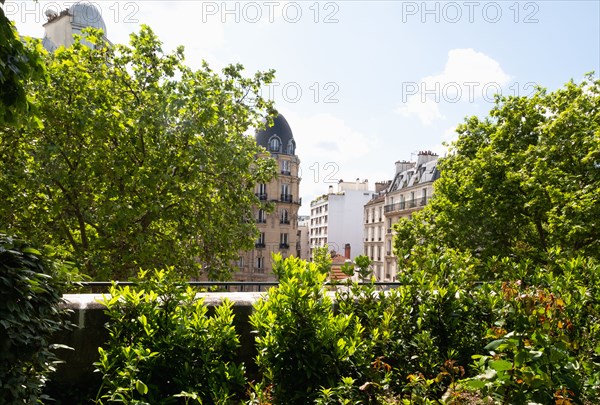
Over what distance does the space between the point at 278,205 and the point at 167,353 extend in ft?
160

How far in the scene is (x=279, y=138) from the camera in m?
51.8

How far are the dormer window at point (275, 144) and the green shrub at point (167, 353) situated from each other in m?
49.0

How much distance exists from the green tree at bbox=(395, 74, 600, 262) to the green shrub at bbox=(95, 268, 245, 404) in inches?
596

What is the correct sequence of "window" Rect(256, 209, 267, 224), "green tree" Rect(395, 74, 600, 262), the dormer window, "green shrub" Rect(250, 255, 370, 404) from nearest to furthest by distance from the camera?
"green shrub" Rect(250, 255, 370, 404)
"green tree" Rect(395, 74, 600, 262)
"window" Rect(256, 209, 267, 224)
the dormer window

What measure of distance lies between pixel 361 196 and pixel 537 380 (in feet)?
262

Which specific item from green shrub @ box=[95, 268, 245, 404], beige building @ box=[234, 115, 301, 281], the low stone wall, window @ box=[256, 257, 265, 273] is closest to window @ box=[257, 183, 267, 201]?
beige building @ box=[234, 115, 301, 281]

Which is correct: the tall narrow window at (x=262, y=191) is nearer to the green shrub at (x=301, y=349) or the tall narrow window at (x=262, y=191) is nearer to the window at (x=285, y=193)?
the window at (x=285, y=193)

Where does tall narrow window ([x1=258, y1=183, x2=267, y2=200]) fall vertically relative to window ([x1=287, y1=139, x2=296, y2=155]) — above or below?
below

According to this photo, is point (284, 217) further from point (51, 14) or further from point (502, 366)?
point (502, 366)

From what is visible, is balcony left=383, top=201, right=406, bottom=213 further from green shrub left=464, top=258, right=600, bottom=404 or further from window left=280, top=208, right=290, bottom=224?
green shrub left=464, top=258, right=600, bottom=404

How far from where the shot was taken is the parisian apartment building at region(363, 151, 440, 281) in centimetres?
5019

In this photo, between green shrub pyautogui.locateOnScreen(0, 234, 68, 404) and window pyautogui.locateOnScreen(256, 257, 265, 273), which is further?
window pyautogui.locateOnScreen(256, 257, 265, 273)

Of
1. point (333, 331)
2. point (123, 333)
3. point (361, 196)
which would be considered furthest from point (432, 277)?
point (361, 196)

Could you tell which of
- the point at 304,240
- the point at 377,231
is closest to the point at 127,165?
the point at 377,231
